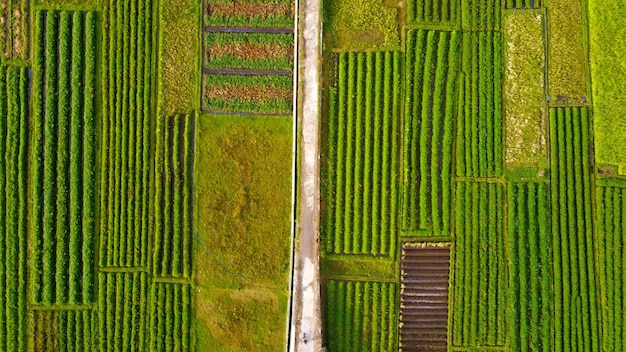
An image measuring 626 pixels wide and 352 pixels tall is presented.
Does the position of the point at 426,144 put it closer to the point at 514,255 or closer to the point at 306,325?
the point at 514,255

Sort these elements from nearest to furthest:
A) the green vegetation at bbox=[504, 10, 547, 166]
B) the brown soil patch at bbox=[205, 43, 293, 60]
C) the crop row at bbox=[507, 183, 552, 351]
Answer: the crop row at bbox=[507, 183, 552, 351] < the green vegetation at bbox=[504, 10, 547, 166] < the brown soil patch at bbox=[205, 43, 293, 60]

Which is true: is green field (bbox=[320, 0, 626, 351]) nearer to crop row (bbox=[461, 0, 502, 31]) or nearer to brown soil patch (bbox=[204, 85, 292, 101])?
crop row (bbox=[461, 0, 502, 31])

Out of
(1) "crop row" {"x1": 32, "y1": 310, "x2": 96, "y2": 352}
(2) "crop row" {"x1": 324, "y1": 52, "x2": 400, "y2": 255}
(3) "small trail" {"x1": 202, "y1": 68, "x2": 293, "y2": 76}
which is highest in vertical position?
(3) "small trail" {"x1": 202, "y1": 68, "x2": 293, "y2": 76}

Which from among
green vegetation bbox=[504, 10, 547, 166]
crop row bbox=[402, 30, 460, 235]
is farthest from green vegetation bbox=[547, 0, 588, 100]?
crop row bbox=[402, 30, 460, 235]

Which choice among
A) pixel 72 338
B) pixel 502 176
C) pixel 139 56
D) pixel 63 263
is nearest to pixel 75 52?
pixel 139 56

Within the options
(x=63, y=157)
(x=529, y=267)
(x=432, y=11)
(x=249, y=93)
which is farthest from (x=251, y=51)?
(x=529, y=267)

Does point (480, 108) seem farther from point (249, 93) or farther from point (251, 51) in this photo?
point (251, 51)
